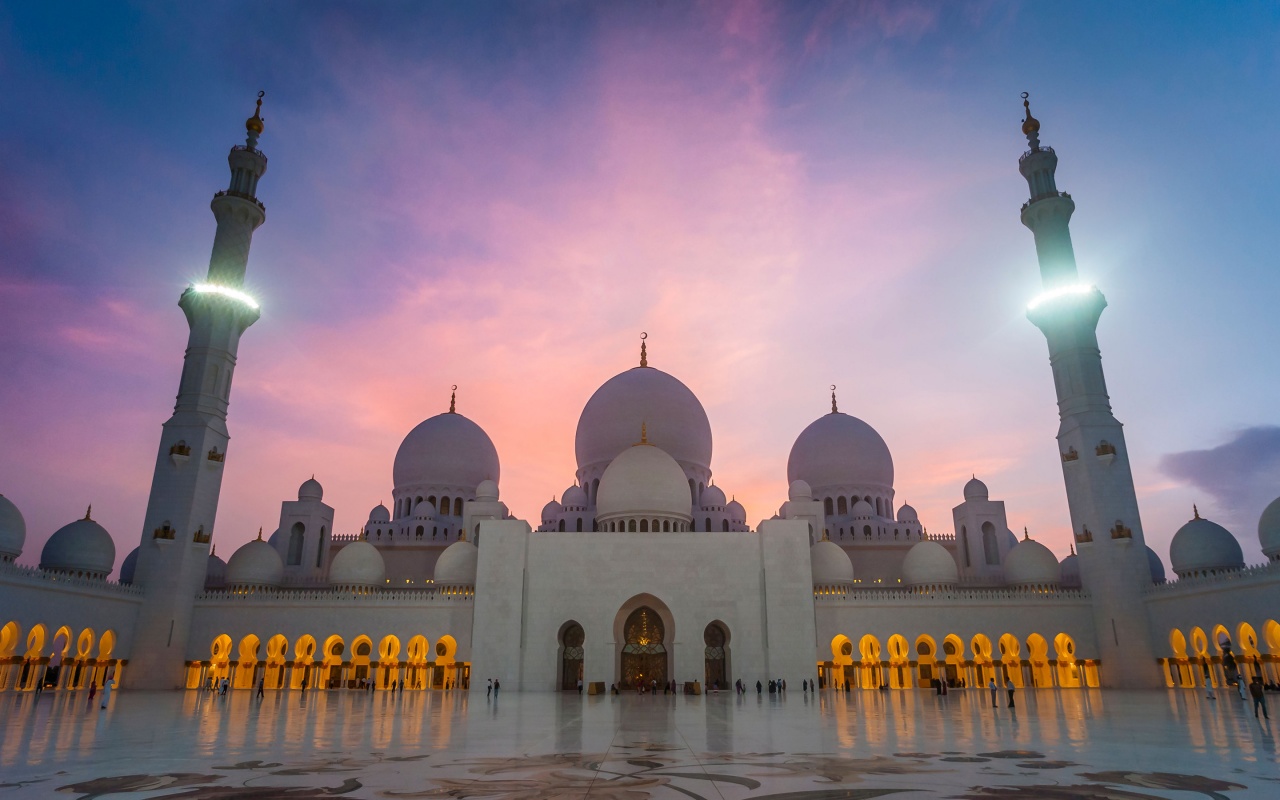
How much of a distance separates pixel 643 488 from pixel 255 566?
54.2ft

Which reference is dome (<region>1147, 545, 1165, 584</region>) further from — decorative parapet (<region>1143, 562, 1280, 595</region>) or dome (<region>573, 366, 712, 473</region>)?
dome (<region>573, 366, 712, 473</region>)

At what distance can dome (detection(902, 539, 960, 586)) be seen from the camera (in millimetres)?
31469

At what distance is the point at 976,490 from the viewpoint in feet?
118

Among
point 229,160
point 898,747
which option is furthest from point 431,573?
point 898,747

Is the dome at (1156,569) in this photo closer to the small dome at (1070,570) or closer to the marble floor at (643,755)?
the small dome at (1070,570)

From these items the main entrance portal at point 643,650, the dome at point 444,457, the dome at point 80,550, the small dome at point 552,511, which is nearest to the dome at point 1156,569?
the main entrance portal at point 643,650

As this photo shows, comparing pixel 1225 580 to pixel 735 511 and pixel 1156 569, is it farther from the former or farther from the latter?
pixel 735 511

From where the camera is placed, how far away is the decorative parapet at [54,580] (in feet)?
71.7

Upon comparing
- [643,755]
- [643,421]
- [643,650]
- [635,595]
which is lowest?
[643,755]

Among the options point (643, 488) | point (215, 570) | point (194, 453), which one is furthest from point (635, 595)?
point (215, 570)

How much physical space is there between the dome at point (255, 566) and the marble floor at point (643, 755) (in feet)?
57.9

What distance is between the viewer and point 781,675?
26.8m

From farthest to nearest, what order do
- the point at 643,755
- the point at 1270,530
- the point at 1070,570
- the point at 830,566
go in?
the point at 1070,570, the point at 830,566, the point at 1270,530, the point at 643,755

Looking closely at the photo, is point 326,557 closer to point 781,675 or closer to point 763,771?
point 781,675
